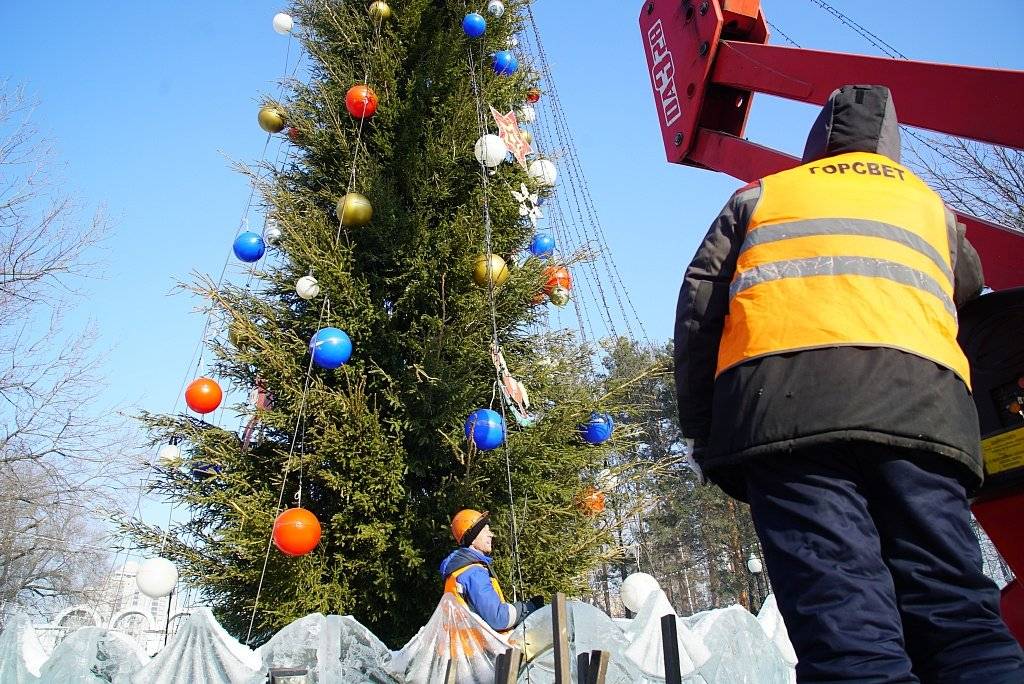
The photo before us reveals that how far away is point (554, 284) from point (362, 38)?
345cm

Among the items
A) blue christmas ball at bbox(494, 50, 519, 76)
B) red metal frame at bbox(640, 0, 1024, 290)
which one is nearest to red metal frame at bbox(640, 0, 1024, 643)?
red metal frame at bbox(640, 0, 1024, 290)

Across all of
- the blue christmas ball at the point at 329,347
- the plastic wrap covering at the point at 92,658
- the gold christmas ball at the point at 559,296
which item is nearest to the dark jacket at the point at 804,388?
the plastic wrap covering at the point at 92,658

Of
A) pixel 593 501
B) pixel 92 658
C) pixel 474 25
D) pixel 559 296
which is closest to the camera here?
pixel 92 658

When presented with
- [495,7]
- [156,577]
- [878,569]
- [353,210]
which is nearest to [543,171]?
[495,7]

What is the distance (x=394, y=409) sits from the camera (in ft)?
21.1

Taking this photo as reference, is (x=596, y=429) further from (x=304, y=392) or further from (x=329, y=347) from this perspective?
(x=304, y=392)

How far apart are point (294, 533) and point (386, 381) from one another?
1.81 meters

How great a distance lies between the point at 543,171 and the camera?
772 centimetres

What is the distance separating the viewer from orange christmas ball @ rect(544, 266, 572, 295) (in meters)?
7.20

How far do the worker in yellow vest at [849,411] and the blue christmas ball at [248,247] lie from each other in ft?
18.2

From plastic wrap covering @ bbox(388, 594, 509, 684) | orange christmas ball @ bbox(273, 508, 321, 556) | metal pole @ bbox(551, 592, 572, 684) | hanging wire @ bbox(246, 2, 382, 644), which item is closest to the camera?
metal pole @ bbox(551, 592, 572, 684)

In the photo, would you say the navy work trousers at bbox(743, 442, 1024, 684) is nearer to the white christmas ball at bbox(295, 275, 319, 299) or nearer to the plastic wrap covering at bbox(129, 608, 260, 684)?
the plastic wrap covering at bbox(129, 608, 260, 684)

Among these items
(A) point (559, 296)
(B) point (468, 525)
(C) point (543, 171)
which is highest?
(C) point (543, 171)

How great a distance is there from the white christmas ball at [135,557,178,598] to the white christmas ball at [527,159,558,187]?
4987 mm
